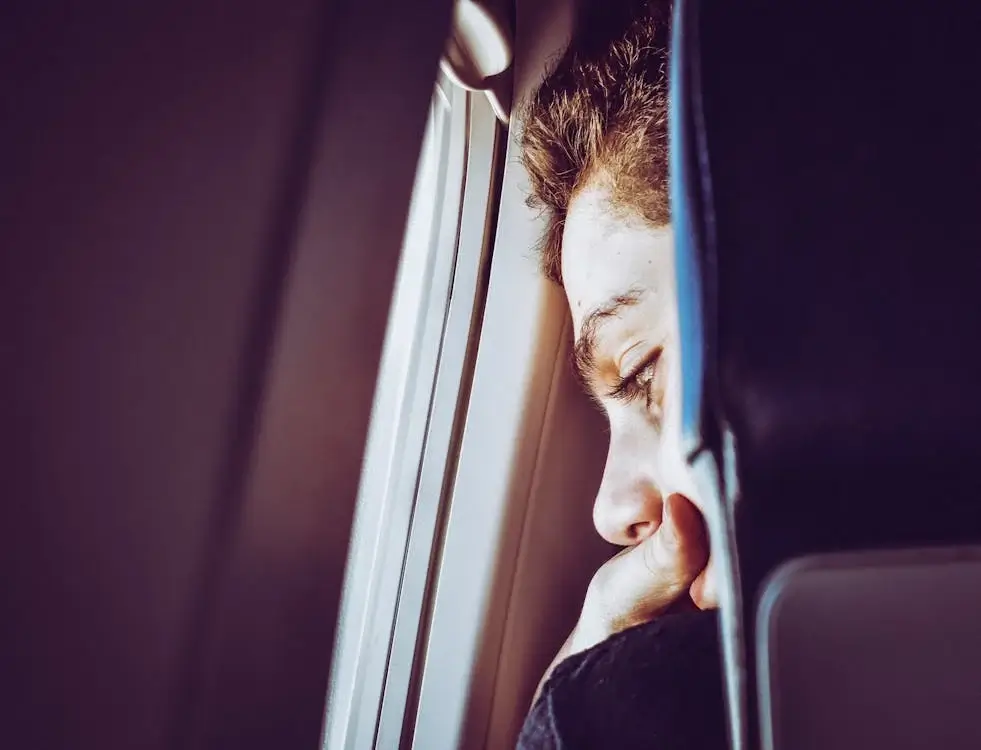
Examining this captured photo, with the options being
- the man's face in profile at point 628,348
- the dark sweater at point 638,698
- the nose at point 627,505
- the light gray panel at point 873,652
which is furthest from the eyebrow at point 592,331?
the light gray panel at point 873,652

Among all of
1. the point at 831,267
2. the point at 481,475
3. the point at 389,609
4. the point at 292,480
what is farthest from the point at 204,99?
the point at 389,609

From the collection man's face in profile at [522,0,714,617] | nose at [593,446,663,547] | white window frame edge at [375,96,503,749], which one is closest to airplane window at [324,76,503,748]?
white window frame edge at [375,96,503,749]

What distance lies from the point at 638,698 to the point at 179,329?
0.39 m

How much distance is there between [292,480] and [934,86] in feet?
1.39

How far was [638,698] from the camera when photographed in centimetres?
50

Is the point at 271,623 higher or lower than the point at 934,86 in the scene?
lower

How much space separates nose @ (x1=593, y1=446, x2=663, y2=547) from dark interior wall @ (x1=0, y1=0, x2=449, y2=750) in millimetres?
567

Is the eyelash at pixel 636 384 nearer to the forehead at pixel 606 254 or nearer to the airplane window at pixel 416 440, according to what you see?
the forehead at pixel 606 254

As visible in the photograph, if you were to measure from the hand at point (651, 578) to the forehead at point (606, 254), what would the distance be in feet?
0.82

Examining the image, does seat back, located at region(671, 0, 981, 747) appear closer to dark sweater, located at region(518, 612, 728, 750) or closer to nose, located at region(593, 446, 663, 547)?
dark sweater, located at region(518, 612, 728, 750)

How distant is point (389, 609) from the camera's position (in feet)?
3.34

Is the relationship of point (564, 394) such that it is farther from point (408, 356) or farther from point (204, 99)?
point (204, 99)

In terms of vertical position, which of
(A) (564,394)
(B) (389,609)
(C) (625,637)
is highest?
(A) (564,394)

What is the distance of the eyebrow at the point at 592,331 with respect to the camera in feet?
2.75
